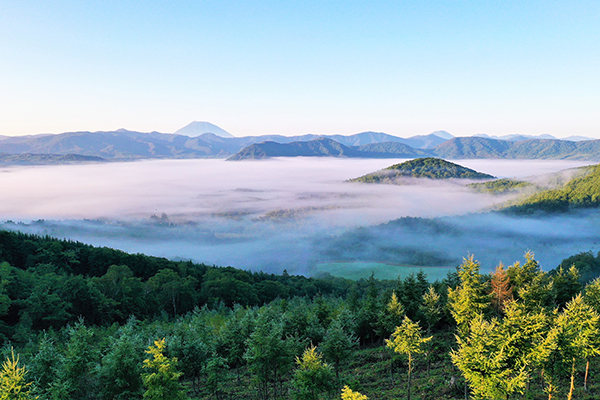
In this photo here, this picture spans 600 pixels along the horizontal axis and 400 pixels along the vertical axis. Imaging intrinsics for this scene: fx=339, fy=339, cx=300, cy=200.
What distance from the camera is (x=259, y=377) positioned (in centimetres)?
3778

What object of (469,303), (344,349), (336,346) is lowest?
(344,349)

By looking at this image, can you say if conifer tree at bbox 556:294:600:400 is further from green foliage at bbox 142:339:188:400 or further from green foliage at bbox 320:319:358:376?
green foliage at bbox 142:339:188:400

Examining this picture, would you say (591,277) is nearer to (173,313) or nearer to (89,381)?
(173,313)

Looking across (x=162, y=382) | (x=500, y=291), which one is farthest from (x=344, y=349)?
(x=500, y=291)

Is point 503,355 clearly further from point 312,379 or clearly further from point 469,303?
point 312,379

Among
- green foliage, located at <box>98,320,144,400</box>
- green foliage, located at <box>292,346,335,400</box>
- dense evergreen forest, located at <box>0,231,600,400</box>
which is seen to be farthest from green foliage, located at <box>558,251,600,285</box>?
green foliage, located at <box>98,320,144,400</box>

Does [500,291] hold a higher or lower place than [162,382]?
higher

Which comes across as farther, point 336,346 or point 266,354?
point 336,346

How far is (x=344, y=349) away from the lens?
3944cm

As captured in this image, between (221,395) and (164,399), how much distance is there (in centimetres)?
1560

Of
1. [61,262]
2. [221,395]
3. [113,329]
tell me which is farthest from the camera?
[61,262]

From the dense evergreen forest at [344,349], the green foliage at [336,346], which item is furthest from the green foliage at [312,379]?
the green foliage at [336,346]

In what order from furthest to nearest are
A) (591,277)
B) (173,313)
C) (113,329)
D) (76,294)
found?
(591,277), (173,313), (76,294), (113,329)

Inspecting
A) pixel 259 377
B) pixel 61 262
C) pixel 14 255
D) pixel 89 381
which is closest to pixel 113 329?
pixel 89 381
